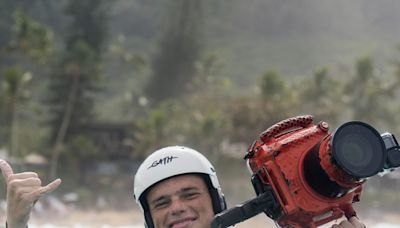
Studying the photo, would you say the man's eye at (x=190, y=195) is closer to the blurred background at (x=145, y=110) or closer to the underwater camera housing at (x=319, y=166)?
the underwater camera housing at (x=319, y=166)

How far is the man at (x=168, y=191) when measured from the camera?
235cm

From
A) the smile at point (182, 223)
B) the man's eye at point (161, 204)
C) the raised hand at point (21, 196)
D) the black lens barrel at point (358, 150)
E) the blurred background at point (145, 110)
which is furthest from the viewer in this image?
the blurred background at point (145, 110)

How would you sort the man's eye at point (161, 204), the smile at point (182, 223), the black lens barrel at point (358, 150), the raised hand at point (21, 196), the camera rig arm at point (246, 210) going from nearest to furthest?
the black lens barrel at point (358, 150) → the camera rig arm at point (246, 210) → the raised hand at point (21, 196) → the smile at point (182, 223) → the man's eye at point (161, 204)

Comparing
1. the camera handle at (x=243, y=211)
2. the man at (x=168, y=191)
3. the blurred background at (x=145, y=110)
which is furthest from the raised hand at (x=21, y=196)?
the blurred background at (x=145, y=110)

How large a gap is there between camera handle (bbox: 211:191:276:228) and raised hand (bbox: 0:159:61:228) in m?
0.69

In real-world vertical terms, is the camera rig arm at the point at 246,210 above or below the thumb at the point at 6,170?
below

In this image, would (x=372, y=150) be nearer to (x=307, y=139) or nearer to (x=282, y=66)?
(x=307, y=139)

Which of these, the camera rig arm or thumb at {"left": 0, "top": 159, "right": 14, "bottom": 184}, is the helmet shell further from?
the camera rig arm

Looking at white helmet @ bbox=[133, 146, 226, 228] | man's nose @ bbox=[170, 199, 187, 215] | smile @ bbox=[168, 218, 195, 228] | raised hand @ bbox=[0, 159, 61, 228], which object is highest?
white helmet @ bbox=[133, 146, 226, 228]

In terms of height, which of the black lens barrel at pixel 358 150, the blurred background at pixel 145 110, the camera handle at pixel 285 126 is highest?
the blurred background at pixel 145 110

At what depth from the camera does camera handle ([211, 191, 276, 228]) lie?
80.8 inches

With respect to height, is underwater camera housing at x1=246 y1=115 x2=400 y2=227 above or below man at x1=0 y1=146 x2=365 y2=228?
below

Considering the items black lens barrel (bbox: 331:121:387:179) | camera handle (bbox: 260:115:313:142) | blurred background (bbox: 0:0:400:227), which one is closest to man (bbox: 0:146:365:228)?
camera handle (bbox: 260:115:313:142)

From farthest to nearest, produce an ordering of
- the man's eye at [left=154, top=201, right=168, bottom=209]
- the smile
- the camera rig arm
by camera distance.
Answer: the man's eye at [left=154, top=201, right=168, bottom=209] < the smile < the camera rig arm
